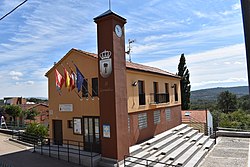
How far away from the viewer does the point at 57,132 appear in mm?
15203

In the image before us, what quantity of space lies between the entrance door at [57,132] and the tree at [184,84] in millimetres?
22063

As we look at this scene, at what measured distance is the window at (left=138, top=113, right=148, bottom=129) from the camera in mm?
14625

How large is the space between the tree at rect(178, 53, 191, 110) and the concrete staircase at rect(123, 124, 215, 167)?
51.3 ft

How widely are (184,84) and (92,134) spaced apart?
24.8m

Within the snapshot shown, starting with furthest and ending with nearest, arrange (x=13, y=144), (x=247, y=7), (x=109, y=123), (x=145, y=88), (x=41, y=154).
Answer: (x=13, y=144)
(x=145, y=88)
(x=41, y=154)
(x=109, y=123)
(x=247, y=7)

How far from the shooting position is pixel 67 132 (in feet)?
47.4

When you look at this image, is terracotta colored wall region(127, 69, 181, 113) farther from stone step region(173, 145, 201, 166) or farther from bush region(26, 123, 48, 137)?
bush region(26, 123, 48, 137)

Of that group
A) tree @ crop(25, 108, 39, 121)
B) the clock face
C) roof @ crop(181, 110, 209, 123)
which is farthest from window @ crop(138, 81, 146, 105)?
tree @ crop(25, 108, 39, 121)

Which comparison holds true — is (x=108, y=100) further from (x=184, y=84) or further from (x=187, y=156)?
(x=184, y=84)

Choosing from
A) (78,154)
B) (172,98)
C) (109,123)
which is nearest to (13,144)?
(78,154)

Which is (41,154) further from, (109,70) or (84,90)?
(109,70)

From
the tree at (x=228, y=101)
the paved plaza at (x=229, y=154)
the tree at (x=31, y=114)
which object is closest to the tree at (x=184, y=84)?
the paved plaza at (x=229, y=154)

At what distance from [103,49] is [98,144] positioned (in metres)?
5.25

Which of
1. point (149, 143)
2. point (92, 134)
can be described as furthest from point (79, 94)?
point (149, 143)
